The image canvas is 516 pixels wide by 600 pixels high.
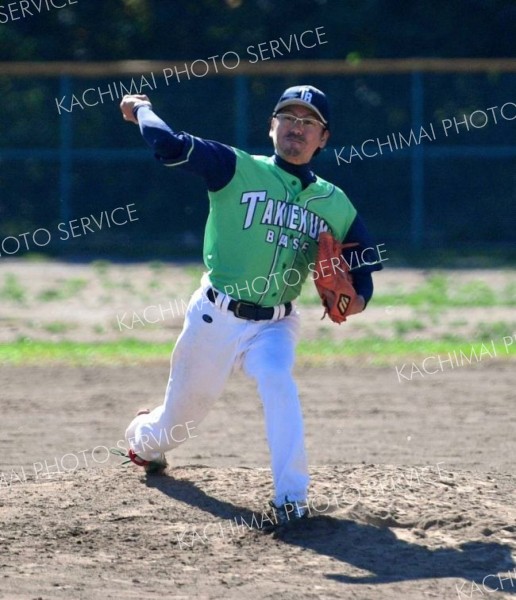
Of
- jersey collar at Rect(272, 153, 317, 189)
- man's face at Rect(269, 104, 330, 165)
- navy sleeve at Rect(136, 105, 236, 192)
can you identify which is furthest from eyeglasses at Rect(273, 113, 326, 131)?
navy sleeve at Rect(136, 105, 236, 192)

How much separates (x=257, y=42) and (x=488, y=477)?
14.4 m

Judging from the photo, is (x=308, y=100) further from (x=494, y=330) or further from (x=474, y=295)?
(x=474, y=295)

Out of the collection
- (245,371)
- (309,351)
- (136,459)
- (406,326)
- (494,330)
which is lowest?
(136,459)

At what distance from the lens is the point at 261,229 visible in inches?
231

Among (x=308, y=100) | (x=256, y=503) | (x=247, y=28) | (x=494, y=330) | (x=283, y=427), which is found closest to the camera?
(x=283, y=427)

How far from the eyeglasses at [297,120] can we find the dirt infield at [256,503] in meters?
1.84

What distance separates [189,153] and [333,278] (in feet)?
3.05

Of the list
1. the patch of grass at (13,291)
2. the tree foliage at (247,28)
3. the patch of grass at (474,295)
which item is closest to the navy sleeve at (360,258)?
the patch of grass at (474,295)

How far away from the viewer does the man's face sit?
586cm

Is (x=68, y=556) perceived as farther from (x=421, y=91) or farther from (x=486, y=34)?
(x=486, y=34)

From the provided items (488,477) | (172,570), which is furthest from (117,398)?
(172,570)

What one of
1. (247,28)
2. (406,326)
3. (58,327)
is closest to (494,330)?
(406,326)

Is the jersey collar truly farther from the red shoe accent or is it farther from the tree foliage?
the tree foliage

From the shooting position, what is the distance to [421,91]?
59.9ft
